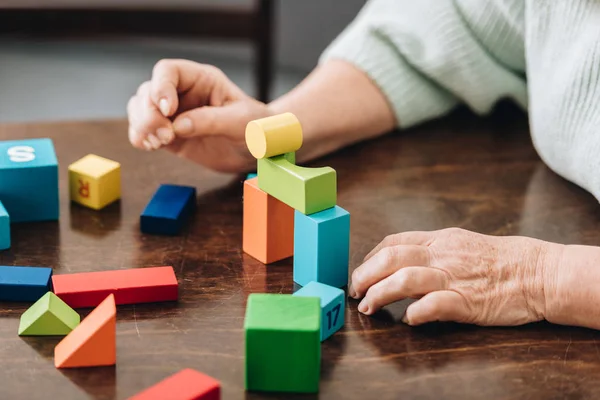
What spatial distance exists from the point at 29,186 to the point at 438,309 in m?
0.58

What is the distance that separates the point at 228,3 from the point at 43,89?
0.85 metres

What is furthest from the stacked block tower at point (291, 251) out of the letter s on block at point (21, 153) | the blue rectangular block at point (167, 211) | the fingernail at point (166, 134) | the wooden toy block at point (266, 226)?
the letter s on block at point (21, 153)

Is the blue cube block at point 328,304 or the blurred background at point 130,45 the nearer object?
the blue cube block at point 328,304

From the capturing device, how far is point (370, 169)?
1.35m

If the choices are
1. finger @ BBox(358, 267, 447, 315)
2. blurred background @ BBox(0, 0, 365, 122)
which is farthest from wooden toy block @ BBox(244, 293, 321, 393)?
blurred background @ BBox(0, 0, 365, 122)

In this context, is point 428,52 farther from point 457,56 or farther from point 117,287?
point 117,287

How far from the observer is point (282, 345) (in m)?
0.79

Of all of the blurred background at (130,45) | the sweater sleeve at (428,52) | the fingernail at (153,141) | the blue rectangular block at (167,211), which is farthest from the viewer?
the blurred background at (130,45)

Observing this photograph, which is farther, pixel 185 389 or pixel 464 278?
pixel 464 278

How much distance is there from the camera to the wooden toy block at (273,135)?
0.98 metres

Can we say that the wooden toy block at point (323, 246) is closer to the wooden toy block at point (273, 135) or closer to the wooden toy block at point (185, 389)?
the wooden toy block at point (273, 135)

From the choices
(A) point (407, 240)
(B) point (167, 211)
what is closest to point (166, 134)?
(B) point (167, 211)

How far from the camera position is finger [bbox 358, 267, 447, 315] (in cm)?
93

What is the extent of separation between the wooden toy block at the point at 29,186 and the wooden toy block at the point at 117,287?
0.21 metres
